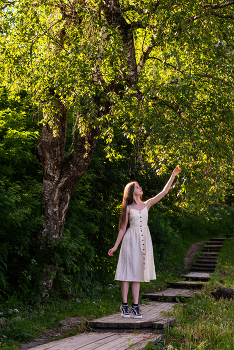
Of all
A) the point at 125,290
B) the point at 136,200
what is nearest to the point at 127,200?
the point at 136,200

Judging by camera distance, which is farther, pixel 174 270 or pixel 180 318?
pixel 174 270

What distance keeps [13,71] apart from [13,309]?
5.36 m

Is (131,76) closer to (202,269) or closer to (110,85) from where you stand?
(110,85)

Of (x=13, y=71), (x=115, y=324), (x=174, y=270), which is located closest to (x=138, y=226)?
(x=115, y=324)

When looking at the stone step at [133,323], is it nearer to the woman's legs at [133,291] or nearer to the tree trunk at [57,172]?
the woman's legs at [133,291]

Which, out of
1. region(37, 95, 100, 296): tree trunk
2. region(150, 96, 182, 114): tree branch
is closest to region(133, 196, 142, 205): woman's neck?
region(37, 95, 100, 296): tree trunk

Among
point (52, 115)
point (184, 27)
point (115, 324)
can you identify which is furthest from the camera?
point (52, 115)

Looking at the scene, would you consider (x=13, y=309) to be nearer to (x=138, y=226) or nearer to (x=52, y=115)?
(x=138, y=226)

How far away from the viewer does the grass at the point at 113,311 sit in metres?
5.68

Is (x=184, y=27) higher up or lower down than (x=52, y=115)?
higher up

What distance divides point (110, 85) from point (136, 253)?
4086mm

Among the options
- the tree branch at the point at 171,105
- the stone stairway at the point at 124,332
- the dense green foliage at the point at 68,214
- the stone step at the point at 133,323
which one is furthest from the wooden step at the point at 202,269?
the stone step at the point at 133,323

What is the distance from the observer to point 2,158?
8.37 m

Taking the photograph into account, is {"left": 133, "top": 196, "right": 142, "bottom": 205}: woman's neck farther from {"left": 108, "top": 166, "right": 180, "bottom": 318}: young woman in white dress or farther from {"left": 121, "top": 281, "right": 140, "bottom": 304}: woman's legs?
{"left": 121, "top": 281, "right": 140, "bottom": 304}: woman's legs
